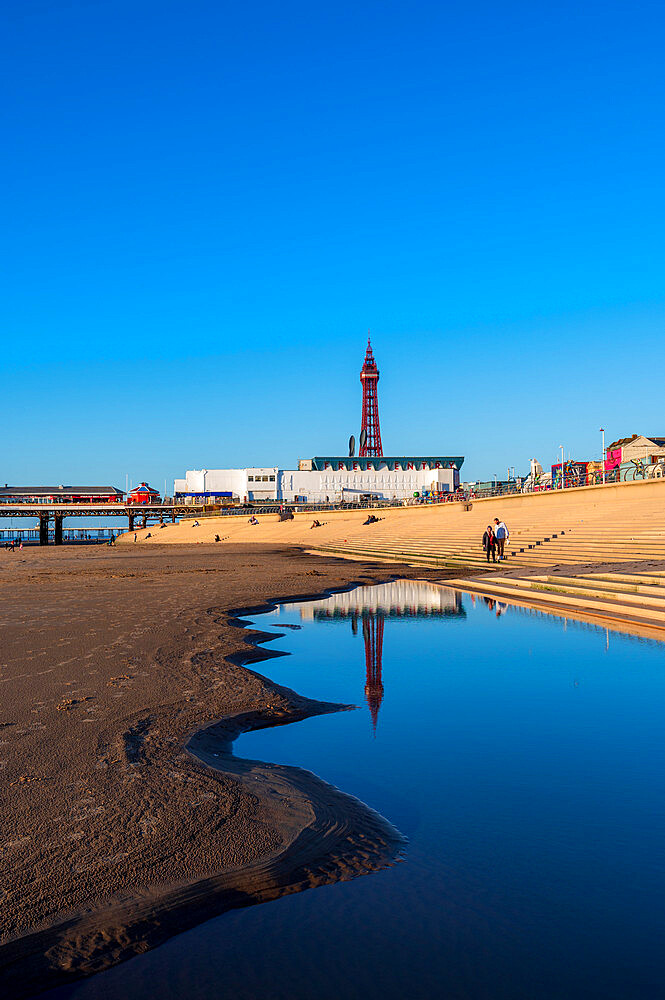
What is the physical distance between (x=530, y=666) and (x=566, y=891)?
643cm

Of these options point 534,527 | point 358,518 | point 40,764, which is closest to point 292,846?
point 40,764

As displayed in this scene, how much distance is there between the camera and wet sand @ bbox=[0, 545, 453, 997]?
12.2 ft

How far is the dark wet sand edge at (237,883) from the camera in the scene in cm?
343

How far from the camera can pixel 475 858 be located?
443 cm

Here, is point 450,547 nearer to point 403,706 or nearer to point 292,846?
point 403,706

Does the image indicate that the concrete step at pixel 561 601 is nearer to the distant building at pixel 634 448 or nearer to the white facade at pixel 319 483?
the distant building at pixel 634 448

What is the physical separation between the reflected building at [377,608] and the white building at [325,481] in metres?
88.6

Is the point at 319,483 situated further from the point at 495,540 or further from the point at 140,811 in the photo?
the point at 140,811

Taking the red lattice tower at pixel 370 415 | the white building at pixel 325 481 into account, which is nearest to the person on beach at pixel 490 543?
the white building at pixel 325 481

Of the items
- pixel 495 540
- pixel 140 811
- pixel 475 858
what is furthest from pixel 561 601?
pixel 140 811

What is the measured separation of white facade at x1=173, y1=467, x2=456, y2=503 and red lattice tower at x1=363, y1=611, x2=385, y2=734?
313 feet

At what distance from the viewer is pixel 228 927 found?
3746 mm

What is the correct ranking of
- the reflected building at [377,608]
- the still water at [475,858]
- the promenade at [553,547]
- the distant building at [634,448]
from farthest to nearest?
1. the distant building at [634,448]
2. the promenade at [553,547]
3. the reflected building at [377,608]
4. the still water at [475,858]

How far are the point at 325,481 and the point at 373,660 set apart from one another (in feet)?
335
